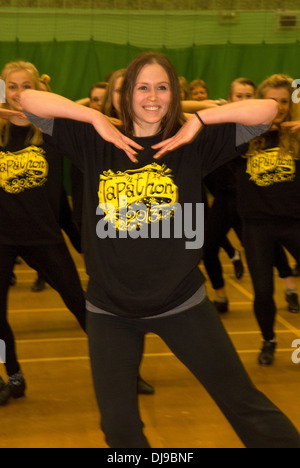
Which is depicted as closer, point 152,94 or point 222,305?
point 152,94

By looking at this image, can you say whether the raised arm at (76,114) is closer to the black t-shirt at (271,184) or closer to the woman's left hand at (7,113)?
the woman's left hand at (7,113)

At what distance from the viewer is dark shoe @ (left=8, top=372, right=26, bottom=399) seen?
3766 millimetres

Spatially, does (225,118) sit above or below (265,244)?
above

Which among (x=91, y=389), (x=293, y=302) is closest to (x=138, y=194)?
(x=91, y=389)

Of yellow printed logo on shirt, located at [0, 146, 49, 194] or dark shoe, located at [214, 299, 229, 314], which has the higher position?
yellow printed logo on shirt, located at [0, 146, 49, 194]

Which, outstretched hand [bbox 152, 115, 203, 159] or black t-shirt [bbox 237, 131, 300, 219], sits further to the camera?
black t-shirt [bbox 237, 131, 300, 219]

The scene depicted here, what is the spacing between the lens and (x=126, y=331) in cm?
242

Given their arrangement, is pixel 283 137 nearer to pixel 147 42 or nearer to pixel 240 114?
pixel 240 114

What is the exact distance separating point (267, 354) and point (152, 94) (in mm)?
2337

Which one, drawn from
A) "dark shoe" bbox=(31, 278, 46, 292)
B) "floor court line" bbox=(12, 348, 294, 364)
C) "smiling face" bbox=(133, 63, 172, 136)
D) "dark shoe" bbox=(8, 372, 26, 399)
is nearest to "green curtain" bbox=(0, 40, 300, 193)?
"dark shoe" bbox=(31, 278, 46, 292)

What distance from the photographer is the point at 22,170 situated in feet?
12.2

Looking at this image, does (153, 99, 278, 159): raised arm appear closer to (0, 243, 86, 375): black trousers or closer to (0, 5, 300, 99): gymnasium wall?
(0, 243, 86, 375): black trousers

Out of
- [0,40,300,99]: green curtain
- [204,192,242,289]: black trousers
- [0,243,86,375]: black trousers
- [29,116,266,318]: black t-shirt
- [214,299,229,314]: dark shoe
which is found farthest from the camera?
[0,40,300,99]: green curtain

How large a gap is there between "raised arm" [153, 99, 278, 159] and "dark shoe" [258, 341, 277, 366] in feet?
6.81
